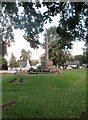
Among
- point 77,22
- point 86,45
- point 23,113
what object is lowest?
point 23,113

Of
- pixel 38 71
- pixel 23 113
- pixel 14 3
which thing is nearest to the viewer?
pixel 14 3

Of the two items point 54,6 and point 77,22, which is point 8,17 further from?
point 77,22

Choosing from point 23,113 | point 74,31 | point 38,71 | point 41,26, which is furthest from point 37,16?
point 38,71

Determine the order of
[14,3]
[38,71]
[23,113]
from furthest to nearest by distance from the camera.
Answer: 1. [38,71]
2. [23,113]
3. [14,3]

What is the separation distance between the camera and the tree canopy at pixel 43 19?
8.29m

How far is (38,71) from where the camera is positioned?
182 feet

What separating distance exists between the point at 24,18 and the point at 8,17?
43 centimetres

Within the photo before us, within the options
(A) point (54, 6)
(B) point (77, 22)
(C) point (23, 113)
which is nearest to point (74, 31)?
(B) point (77, 22)

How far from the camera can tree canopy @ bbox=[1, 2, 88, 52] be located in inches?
326

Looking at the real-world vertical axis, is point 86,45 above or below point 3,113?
above

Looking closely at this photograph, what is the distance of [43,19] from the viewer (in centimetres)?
839

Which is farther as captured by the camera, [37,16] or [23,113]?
[23,113]

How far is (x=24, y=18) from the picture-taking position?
27.3 ft

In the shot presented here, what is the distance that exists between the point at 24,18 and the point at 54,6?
2.52 ft
